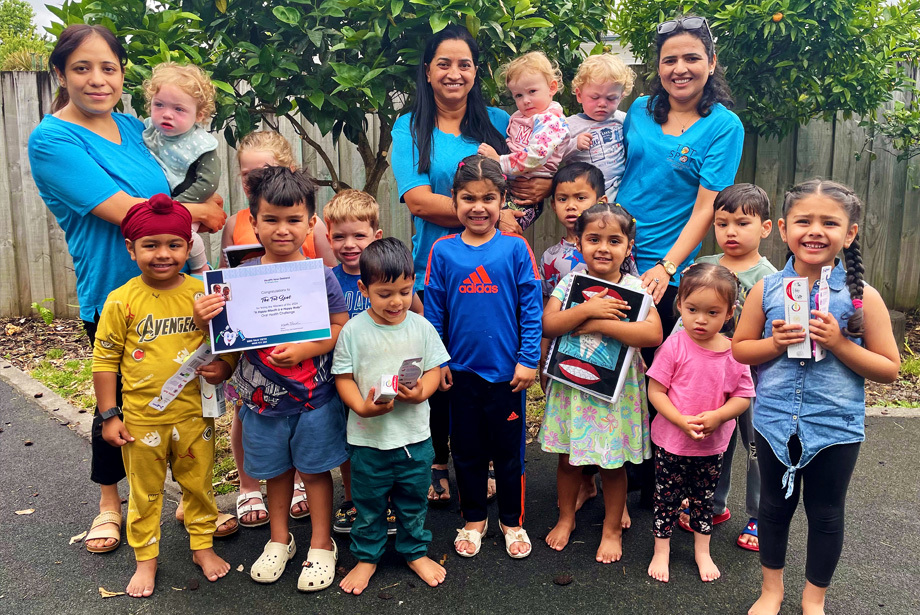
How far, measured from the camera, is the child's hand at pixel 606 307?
3.03m

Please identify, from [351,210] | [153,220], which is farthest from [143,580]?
[351,210]

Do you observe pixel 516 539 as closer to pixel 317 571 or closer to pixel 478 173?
pixel 317 571

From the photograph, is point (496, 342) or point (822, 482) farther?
point (496, 342)

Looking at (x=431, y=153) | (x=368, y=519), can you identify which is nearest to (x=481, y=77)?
(x=431, y=153)

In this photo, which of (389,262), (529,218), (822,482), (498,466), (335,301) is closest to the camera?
(822,482)

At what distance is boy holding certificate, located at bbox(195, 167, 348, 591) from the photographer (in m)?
2.92

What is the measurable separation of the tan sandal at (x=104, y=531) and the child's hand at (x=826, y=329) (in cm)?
334

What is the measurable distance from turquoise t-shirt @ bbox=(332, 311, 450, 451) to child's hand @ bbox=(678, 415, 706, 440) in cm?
112

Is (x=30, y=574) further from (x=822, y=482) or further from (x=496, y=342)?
(x=822, y=482)

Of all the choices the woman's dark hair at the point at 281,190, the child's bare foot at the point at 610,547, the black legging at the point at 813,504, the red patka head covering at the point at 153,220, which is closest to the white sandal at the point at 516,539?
the child's bare foot at the point at 610,547

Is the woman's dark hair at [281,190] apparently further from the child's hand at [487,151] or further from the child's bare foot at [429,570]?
the child's bare foot at [429,570]

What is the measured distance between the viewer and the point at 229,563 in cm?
313

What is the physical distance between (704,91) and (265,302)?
96.4 inches

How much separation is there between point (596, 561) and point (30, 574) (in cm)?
267
